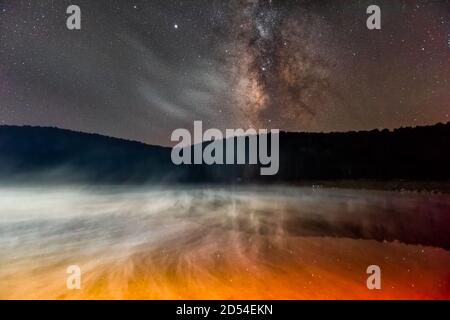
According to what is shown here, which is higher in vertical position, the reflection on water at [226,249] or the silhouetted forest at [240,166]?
the silhouetted forest at [240,166]

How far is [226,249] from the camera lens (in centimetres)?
468

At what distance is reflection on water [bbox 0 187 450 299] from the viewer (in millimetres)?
3482

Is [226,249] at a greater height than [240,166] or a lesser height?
lesser

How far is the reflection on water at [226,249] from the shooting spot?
11.4 feet

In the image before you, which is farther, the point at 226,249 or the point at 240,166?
the point at 240,166

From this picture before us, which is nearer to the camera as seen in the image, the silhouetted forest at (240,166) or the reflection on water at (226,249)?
the reflection on water at (226,249)

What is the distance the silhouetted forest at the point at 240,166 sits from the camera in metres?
13.2

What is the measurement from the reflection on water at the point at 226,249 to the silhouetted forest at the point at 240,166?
5.26 metres

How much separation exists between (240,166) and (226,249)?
905cm

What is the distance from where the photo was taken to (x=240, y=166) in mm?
13664

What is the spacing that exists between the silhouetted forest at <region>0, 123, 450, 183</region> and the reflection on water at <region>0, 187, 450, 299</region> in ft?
17.2
